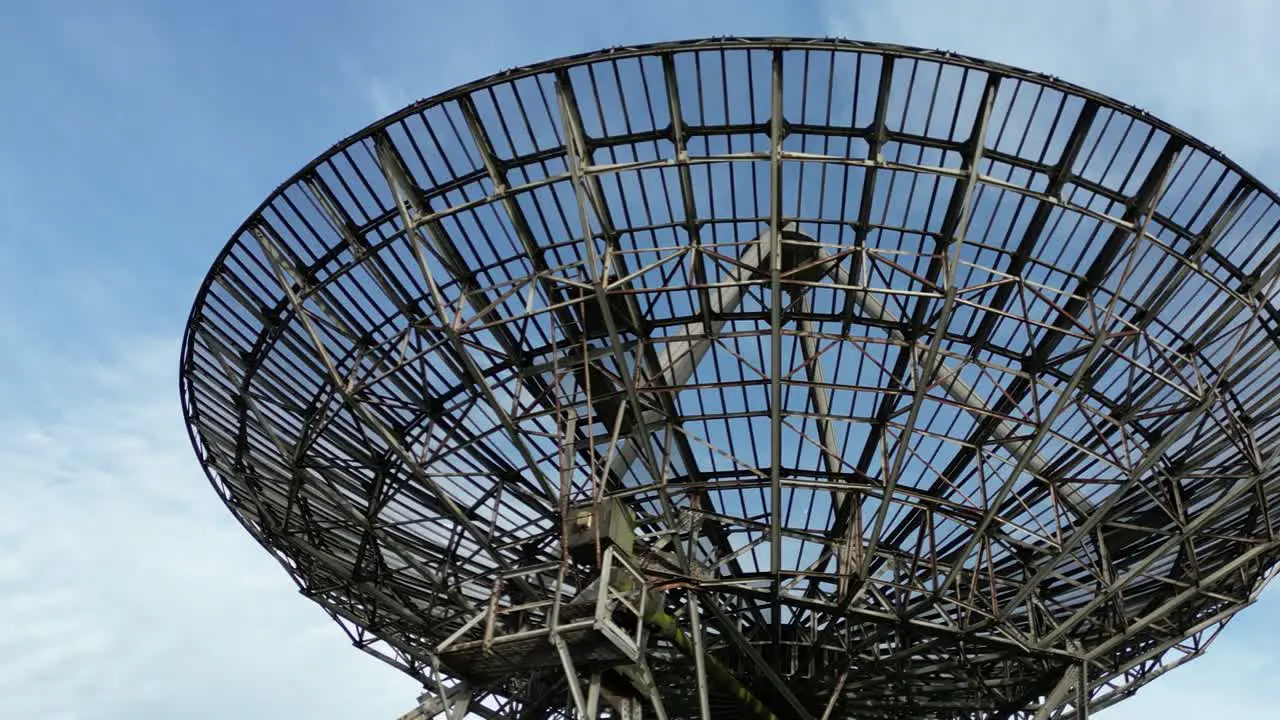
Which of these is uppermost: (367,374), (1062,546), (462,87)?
(462,87)

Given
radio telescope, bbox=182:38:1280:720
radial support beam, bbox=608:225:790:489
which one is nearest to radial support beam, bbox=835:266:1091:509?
radio telescope, bbox=182:38:1280:720

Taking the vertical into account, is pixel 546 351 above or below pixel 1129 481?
above

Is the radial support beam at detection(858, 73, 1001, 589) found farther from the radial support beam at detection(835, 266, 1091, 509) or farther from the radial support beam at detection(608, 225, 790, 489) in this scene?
the radial support beam at detection(608, 225, 790, 489)

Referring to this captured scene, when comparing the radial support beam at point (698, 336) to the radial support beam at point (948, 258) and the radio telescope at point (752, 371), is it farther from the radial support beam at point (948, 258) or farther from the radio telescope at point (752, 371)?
the radial support beam at point (948, 258)

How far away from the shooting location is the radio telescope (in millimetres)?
21375

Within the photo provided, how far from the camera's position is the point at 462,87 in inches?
838

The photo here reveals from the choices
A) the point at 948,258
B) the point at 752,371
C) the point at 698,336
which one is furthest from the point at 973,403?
the point at 698,336

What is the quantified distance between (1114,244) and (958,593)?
10.1 metres

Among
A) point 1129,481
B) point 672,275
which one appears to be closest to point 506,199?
point 672,275

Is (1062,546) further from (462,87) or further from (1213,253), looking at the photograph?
(462,87)

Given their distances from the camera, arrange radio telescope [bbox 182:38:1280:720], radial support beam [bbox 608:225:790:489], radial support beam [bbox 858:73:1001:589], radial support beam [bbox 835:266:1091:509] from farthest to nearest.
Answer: radial support beam [bbox 835:266:1091:509] → radial support beam [bbox 608:225:790:489] → radio telescope [bbox 182:38:1280:720] → radial support beam [bbox 858:73:1001:589]

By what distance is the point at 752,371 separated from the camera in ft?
87.4

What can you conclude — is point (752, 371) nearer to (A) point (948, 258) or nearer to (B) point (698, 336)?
(B) point (698, 336)

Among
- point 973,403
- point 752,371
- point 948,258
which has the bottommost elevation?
point 973,403
